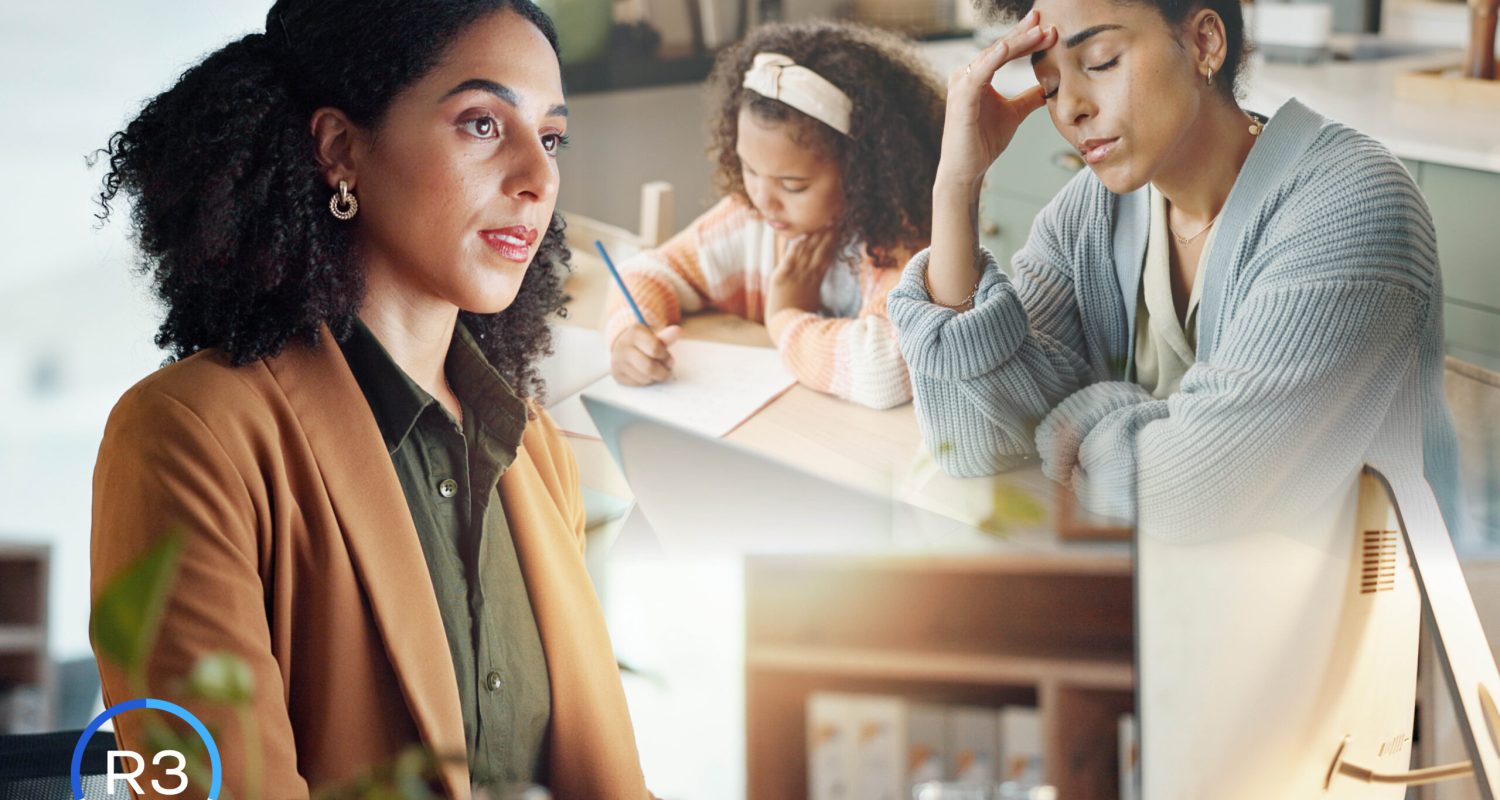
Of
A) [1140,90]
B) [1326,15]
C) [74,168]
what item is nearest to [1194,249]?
[1140,90]

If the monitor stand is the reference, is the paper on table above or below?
above

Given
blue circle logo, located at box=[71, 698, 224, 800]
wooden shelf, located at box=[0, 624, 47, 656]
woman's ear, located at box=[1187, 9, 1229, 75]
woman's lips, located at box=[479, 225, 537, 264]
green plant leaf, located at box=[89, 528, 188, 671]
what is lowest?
blue circle logo, located at box=[71, 698, 224, 800]

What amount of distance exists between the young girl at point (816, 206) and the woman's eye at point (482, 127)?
25 centimetres

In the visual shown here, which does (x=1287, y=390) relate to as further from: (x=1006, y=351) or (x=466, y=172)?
(x=466, y=172)

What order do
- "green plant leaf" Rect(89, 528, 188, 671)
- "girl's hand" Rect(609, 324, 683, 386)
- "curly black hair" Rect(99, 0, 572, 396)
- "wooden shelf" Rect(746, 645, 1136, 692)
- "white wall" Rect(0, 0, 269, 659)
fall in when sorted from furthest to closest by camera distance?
"white wall" Rect(0, 0, 269, 659), "girl's hand" Rect(609, 324, 683, 386), "wooden shelf" Rect(746, 645, 1136, 692), "curly black hair" Rect(99, 0, 572, 396), "green plant leaf" Rect(89, 528, 188, 671)

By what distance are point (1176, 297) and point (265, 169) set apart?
2.89 ft

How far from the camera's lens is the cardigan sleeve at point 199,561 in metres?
1.26

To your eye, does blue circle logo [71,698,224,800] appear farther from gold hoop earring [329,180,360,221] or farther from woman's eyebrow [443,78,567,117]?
woman's eyebrow [443,78,567,117]

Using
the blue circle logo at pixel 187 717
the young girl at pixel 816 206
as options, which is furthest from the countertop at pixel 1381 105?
the blue circle logo at pixel 187 717

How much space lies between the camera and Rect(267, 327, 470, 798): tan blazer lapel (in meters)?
1.33

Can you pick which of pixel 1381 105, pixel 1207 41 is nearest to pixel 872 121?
pixel 1207 41

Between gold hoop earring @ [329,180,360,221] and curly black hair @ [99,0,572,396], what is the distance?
1cm

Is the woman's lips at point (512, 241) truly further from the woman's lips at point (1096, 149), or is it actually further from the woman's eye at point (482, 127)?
the woman's lips at point (1096, 149)

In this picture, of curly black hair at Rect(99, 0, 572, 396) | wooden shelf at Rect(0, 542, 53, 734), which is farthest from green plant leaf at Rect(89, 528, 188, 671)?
wooden shelf at Rect(0, 542, 53, 734)
